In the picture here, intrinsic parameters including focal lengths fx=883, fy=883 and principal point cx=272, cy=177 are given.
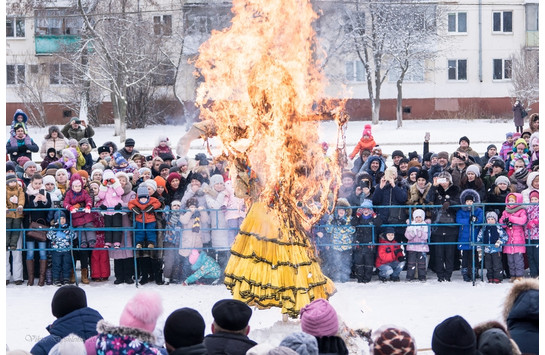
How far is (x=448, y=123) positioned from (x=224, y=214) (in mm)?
24148

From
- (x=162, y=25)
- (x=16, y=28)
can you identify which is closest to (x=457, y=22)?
(x=162, y=25)

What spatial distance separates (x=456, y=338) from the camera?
4.94 meters

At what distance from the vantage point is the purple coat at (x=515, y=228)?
11.7 meters

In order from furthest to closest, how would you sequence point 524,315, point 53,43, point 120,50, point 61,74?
point 53,43, point 61,74, point 120,50, point 524,315

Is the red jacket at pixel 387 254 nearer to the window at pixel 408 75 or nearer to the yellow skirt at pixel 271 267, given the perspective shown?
the yellow skirt at pixel 271 267

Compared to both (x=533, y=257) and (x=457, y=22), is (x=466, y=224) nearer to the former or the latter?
(x=533, y=257)

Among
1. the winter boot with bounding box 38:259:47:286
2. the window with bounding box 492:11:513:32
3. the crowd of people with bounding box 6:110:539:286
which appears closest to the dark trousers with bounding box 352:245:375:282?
the crowd of people with bounding box 6:110:539:286

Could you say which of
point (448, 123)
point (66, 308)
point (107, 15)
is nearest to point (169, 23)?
point (107, 15)

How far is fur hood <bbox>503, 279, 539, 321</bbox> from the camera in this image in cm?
586

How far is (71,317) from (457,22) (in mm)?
34903

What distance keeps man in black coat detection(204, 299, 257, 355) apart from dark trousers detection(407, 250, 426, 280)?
20.7ft

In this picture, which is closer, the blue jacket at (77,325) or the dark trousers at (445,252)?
the blue jacket at (77,325)

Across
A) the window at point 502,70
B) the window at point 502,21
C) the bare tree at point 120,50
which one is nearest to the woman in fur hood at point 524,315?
the bare tree at point 120,50

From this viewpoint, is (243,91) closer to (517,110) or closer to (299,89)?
(299,89)
